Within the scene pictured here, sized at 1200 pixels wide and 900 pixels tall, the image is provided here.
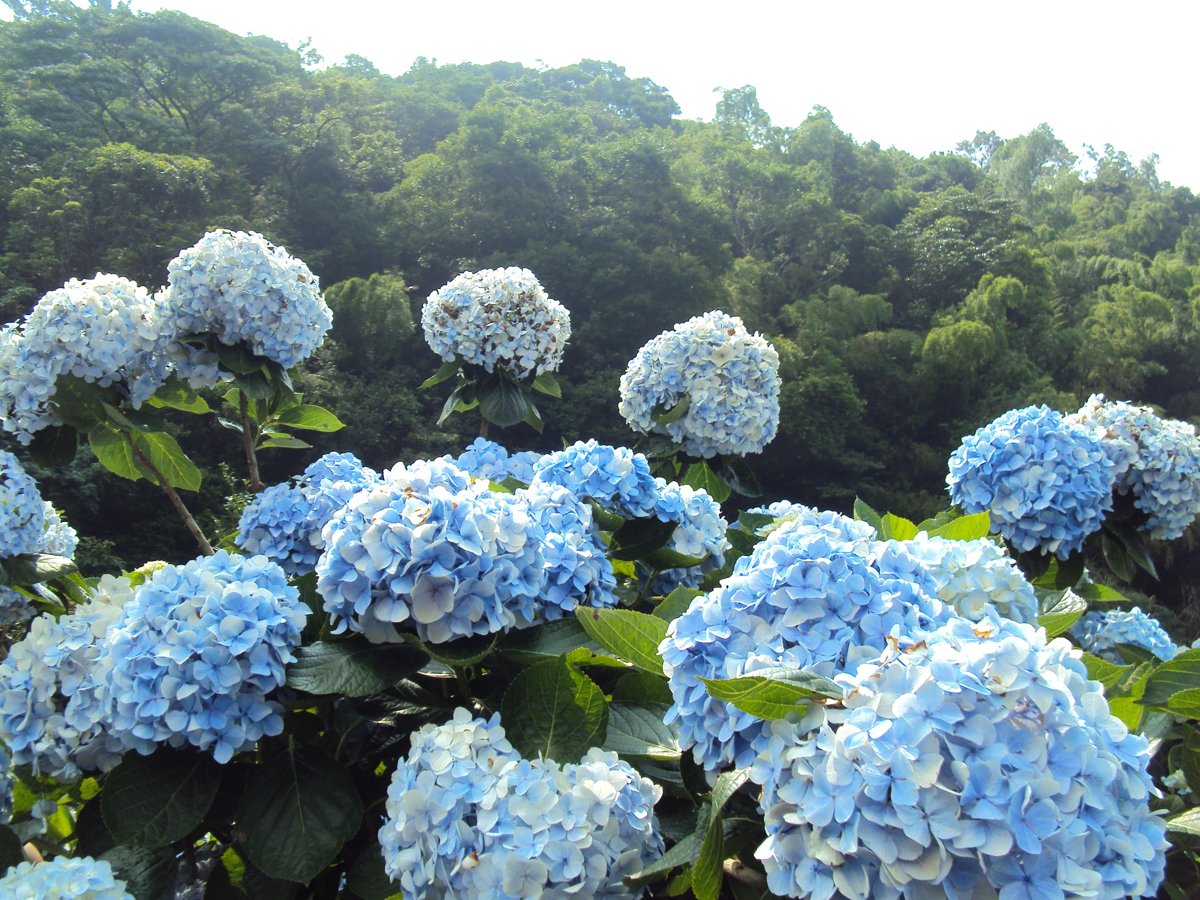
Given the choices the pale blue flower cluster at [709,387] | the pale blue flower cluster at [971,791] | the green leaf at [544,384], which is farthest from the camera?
the green leaf at [544,384]

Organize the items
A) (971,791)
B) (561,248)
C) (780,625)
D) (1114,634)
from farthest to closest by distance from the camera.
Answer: (561,248)
(1114,634)
(780,625)
(971,791)

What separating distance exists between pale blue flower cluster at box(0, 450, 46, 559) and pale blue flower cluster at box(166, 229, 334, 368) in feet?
1.57

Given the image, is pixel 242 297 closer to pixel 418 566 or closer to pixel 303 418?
pixel 303 418

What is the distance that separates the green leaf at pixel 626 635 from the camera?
3.48ft

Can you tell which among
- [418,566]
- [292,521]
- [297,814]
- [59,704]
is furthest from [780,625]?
[292,521]

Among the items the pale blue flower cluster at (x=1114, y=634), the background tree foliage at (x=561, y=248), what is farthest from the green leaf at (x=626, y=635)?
the background tree foliage at (x=561, y=248)

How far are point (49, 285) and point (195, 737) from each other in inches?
633

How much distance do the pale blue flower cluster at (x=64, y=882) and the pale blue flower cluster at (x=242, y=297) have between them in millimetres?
1229

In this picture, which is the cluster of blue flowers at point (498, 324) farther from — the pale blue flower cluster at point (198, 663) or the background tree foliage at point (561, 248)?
the background tree foliage at point (561, 248)

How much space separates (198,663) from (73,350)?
1.08 meters

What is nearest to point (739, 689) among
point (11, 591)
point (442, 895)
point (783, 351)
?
point (442, 895)

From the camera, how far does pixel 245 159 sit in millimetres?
20203

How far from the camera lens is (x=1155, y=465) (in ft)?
7.34

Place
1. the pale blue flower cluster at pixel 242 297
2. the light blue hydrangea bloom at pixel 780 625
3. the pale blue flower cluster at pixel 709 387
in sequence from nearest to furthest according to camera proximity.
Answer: the light blue hydrangea bloom at pixel 780 625, the pale blue flower cluster at pixel 242 297, the pale blue flower cluster at pixel 709 387
